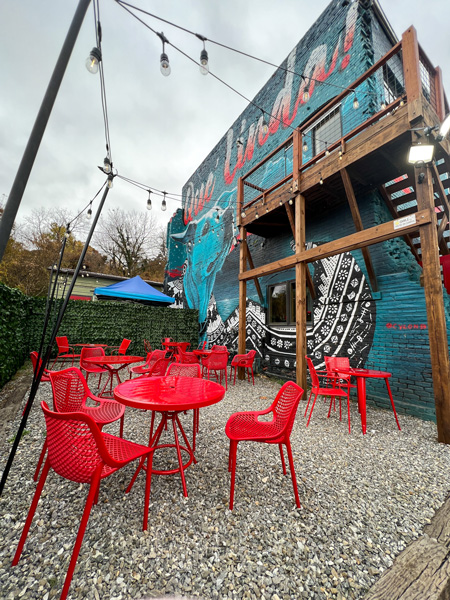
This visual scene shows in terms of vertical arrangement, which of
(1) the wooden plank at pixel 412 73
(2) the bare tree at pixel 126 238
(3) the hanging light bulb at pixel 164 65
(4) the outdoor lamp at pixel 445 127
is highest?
(2) the bare tree at pixel 126 238

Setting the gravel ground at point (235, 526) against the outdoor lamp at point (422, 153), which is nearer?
the gravel ground at point (235, 526)

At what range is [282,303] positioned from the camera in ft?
24.5

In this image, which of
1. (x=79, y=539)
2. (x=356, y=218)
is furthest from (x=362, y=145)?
(x=79, y=539)

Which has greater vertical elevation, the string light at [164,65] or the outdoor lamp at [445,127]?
the string light at [164,65]

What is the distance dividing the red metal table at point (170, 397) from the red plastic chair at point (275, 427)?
1.11 ft

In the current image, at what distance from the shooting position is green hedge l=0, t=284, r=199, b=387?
279 inches

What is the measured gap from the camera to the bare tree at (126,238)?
20438 mm

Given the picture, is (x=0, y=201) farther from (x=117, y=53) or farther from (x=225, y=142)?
(x=117, y=53)

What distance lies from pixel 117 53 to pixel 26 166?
2.99m

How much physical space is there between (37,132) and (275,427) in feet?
9.42

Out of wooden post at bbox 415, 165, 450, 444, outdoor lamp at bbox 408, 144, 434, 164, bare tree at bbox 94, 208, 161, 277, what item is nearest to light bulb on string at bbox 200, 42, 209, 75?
outdoor lamp at bbox 408, 144, 434, 164

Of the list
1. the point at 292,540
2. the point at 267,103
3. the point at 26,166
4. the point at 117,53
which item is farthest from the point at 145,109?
the point at 292,540

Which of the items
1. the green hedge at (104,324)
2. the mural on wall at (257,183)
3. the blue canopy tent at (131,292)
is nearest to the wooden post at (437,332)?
the mural on wall at (257,183)

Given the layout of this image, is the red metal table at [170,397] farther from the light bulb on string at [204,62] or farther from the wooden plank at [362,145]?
the wooden plank at [362,145]
